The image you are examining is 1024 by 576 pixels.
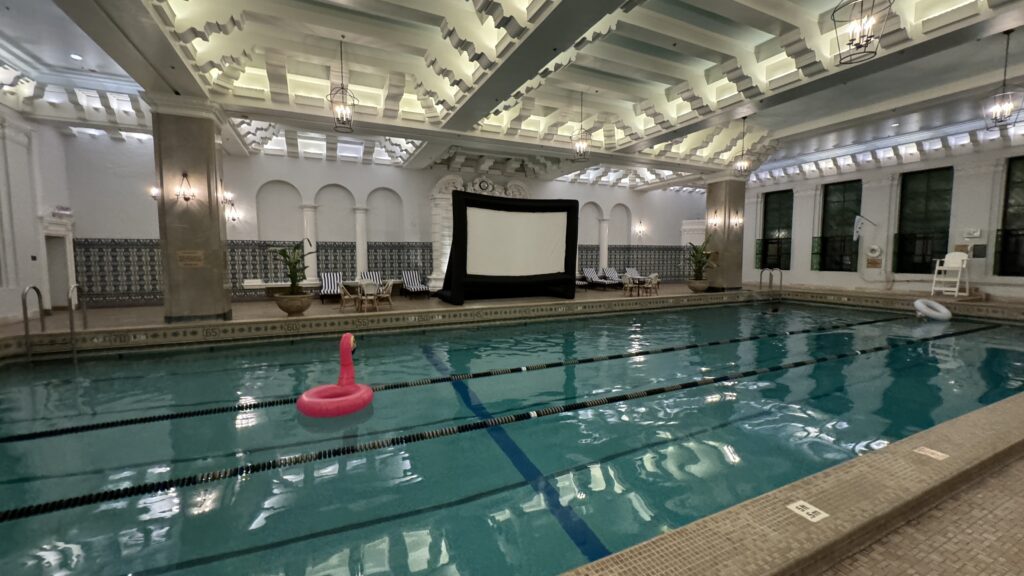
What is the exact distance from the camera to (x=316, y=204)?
31.4 ft

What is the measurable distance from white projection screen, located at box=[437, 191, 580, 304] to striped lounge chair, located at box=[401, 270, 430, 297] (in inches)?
28.3

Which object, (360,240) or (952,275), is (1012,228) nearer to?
(952,275)

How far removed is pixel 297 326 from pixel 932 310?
36.4 feet

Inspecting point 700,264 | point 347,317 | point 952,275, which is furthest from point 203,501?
point 952,275

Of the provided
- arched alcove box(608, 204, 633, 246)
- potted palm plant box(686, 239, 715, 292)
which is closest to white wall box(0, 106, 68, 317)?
arched alcove box(608, 204, 633, 246)

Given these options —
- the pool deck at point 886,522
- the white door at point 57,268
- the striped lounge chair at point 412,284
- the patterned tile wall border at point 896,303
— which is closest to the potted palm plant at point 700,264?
the patterned tile wall border at point 896,303

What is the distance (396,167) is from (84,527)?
30.3 feet

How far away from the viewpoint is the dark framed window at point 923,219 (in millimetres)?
9617

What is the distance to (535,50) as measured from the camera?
4586 millimetres

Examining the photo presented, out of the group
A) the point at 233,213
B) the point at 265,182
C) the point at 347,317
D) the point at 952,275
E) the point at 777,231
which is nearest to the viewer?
the point at 347,317

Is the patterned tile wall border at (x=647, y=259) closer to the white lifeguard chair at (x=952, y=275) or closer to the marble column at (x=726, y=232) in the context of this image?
the marble column at (x=726, y=232)

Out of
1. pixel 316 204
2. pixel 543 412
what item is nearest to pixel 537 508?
pixel 543 412

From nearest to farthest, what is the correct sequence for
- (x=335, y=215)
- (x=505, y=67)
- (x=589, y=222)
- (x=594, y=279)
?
(x=505, y=67), (x=335, y=215), (x=594, y=279), (x=589, y=222)

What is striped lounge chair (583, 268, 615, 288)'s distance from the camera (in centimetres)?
1165
